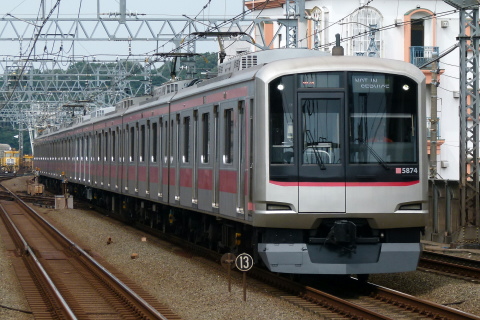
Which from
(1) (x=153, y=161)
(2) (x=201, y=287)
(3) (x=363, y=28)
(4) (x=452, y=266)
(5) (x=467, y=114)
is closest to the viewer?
(2) (x=201, y=287)

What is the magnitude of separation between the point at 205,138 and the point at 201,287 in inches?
125

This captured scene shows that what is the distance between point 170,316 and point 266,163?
7.48ft

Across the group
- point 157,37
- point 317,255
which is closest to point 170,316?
point 317,255

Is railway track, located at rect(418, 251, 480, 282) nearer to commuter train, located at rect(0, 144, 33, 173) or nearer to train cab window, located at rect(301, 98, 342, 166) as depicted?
train cab window, located at rect(301, 98, 342, 166)

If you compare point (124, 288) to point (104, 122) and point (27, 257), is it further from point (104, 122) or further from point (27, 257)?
point (104, 122)

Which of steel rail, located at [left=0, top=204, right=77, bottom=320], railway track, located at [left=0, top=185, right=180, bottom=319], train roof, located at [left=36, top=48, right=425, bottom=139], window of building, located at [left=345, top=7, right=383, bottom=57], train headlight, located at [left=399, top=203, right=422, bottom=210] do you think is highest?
window of building, located at [left=345, top=7, right=383, bottom=57]

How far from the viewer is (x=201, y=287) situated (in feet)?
44.2

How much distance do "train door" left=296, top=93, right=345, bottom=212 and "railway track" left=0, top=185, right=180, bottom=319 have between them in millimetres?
2244

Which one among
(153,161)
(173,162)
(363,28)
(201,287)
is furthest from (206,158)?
(363,28)

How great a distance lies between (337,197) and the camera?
40.2ft

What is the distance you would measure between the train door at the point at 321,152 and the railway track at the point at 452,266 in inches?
111

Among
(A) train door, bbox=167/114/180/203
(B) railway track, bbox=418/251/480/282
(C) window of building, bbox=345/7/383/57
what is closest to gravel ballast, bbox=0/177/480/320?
(B) railway track, bbox=418/251/480/282

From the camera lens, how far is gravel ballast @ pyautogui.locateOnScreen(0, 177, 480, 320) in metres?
11.5

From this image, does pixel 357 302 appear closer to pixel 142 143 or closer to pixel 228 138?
pixel 228 138
